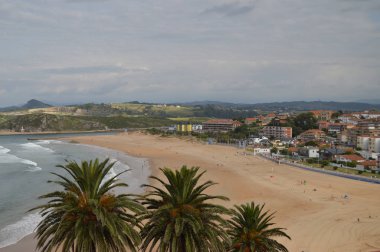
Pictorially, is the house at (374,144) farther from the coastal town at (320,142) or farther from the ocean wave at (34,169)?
the ocean wave at (34,169)

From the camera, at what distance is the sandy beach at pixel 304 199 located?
2920 centimetres

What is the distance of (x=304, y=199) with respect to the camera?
44.2 m

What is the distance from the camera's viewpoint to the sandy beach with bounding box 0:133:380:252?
29203mm

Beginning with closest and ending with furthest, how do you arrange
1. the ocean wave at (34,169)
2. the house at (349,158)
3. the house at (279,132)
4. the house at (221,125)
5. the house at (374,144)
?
the ocean wave at (34,169) < the house at (349,158) < the house at (374,144) < the house at (279,132) < the house at (221,125)

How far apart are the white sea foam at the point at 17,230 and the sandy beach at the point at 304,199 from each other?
884 millimetres

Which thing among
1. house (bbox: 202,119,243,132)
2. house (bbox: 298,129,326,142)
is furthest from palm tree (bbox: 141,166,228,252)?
house (bbox: 202,119,243,132)

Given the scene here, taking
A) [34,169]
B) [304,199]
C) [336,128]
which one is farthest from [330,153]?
[336,128]

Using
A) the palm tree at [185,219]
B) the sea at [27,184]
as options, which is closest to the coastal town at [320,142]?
the sea at [27,184]

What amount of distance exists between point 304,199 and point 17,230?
27.1 metres

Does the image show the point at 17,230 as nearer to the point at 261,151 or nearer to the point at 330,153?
the point at 330,153

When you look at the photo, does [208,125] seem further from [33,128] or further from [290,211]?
[290,211]

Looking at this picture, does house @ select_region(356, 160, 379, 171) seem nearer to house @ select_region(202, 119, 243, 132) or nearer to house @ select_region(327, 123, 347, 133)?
house @ select_region(327, 123, 347, 133)

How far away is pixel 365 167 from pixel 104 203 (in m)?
61.2

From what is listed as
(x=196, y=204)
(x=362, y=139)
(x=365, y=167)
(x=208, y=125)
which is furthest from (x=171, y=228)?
(x=208, y=125)
